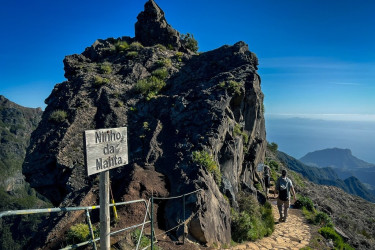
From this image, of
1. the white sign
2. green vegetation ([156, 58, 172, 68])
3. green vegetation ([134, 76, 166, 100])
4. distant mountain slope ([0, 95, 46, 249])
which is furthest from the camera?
distant mountain slope ([0, 95, 46, 249])

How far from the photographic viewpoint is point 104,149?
15.0 feet

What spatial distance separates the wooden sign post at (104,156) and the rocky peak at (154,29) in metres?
19.7

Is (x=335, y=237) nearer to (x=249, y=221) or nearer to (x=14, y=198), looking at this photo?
(x=249, y=221)

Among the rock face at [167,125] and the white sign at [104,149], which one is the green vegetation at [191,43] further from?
the white sign at [104,149]

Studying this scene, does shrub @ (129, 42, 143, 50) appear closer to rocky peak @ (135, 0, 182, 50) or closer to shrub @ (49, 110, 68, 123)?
rocky peak @ (135, 0, 182, 50)

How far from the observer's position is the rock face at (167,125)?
32.6 feet

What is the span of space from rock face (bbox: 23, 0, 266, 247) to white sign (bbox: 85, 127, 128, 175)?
458cm

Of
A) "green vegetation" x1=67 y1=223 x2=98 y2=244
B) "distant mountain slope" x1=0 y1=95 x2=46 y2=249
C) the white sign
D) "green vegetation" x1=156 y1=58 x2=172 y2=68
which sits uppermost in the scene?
"green vegetation" x1=156 y1=58 x2=172 y2=68

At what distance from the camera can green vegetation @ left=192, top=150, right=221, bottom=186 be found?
425 inches

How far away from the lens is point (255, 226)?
35.9 ft

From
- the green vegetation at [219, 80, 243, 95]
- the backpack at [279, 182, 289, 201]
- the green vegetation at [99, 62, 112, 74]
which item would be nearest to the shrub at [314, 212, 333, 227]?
the backpack at [279, 182, 289, 201]

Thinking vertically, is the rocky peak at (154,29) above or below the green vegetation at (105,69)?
above

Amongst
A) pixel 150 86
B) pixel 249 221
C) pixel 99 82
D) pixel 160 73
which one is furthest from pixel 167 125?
pixel 99 82

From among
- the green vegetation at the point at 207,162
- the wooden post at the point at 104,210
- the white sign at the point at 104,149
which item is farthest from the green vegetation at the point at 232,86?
the wooden post at the point at 104,210
